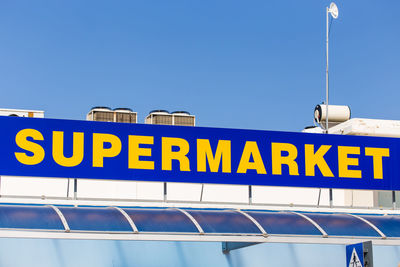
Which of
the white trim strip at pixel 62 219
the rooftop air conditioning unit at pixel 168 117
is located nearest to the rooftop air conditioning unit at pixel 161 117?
the rooftop air conditioning unit at pixel 168 117

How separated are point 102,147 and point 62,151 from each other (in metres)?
1.10

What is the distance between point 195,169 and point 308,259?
4.28 metres

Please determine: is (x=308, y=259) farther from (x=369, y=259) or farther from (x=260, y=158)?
(x=369, y=259)

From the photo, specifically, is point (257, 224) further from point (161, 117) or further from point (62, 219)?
point (161, 117)

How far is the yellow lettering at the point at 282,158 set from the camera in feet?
71.5

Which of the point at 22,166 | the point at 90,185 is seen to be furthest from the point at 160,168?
the point at 22,166

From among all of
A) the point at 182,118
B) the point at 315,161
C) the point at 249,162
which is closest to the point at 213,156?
the point at 249,162

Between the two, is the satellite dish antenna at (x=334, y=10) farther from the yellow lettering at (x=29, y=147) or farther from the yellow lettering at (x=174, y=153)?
the yellow lettering at (x=29, y=147)

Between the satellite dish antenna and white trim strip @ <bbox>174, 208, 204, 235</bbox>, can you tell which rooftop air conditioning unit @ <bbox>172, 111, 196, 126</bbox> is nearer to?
the satellite dish antenna

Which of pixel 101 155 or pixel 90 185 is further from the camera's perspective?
pixel 90 185

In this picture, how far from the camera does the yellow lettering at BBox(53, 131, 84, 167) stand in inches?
784

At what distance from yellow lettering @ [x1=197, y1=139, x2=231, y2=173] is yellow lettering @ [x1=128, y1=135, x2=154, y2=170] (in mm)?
1396

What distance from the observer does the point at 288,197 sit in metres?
23.8

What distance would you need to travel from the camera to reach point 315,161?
22.2m
